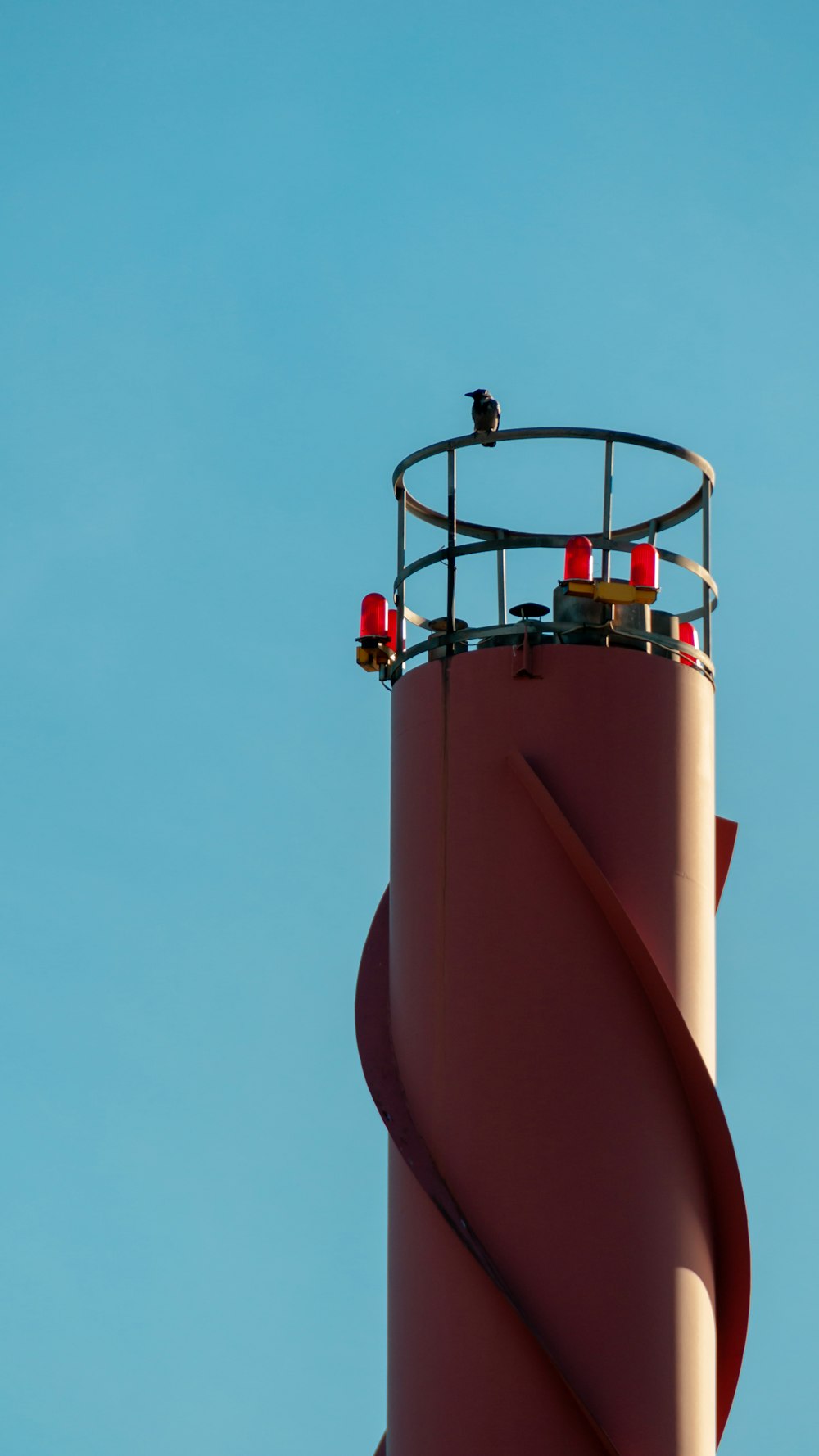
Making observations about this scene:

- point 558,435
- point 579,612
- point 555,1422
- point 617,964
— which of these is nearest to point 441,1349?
point 555,1422

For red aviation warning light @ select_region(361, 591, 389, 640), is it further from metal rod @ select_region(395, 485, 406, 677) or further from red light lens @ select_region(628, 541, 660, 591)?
red light lens @ select_region(628, 541, 660, 591)

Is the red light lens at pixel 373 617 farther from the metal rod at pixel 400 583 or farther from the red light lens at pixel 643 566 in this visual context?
the red light lens at pixel 643 566

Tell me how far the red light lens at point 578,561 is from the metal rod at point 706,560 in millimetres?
1529

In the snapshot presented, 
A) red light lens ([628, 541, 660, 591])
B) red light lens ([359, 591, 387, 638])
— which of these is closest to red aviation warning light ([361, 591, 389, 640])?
red light lens ([359, 591, 387, 638])

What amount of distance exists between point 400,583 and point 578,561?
192cm

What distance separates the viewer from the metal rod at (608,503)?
16.0m

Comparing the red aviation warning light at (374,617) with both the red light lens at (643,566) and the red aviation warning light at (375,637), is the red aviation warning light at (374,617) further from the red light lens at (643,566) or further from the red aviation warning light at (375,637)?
the red light lens at (643,566)

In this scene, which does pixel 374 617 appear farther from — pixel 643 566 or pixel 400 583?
pixel 643 566

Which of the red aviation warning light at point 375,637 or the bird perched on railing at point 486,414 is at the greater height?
the bird perched on railing at point 486,414

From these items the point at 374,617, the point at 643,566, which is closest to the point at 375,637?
the point at 374,617

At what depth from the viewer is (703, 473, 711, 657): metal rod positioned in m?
16.9

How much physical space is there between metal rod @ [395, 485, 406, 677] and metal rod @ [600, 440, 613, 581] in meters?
1.78

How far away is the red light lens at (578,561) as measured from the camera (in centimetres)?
1578

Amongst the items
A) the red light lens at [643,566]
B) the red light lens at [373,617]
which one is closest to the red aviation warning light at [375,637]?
the red light lens at [373,617]
